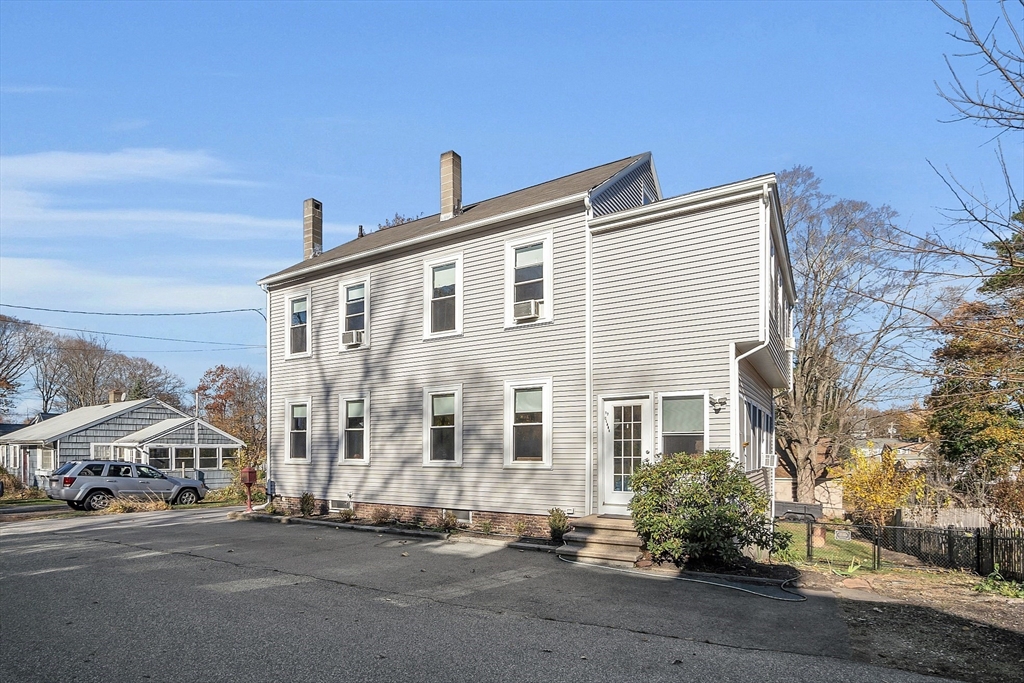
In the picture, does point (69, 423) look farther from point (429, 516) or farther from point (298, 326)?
point (429, 516)

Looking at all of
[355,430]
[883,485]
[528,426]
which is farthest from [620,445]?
[355,430]

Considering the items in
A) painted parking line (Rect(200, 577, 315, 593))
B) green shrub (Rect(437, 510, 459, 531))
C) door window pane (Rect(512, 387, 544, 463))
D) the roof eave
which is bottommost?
green shrub (Rect(437, 510, 459, 531))

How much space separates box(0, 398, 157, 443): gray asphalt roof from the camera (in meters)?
34.0

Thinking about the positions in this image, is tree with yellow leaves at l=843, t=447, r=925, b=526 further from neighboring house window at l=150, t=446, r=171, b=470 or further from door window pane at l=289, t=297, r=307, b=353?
neighboring house window at l=150, t=446, r=171, b=470

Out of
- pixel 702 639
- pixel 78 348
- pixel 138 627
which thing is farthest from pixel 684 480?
pixel 78 348

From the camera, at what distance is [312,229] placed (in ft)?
71.4

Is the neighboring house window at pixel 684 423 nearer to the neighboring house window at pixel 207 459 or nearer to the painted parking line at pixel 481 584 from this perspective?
the painted parking line at pixel 481 584

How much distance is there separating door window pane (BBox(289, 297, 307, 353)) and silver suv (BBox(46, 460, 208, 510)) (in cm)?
1013

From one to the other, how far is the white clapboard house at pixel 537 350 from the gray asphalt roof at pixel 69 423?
2066 centimetres

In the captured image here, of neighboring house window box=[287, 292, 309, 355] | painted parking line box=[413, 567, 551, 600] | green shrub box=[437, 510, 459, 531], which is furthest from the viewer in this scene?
neighboring house window box=[287, 292, 309, 355]

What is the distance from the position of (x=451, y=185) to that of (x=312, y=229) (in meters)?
6.23

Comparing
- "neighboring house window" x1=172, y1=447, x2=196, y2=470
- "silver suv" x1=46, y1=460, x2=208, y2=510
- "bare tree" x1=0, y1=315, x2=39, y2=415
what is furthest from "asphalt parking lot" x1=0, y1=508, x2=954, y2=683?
"bare tree" x1=0, y1=315, x2=39, y2=415

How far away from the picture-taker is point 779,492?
27.0 metres

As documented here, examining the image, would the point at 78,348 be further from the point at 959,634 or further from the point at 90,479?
the point at 959,634
